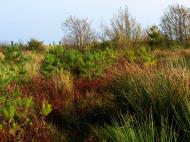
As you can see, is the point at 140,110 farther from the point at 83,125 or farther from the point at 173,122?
the point at 83,125

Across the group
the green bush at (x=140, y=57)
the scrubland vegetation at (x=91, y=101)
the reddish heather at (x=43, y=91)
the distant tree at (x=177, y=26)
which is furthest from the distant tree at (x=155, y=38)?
the reddish heather at (x=43, y=91)

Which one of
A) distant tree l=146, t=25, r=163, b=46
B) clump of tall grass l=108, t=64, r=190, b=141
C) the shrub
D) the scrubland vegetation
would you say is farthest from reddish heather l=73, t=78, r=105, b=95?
the shrub

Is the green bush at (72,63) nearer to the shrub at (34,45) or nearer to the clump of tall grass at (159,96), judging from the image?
the clump of tall grass at (159,96)

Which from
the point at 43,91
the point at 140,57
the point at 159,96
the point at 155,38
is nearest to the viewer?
the point at 159,96

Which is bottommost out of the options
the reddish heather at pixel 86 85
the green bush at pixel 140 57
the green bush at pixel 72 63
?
the reddish heather at pixel 86 85

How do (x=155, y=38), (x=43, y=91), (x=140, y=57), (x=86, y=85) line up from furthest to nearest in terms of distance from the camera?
(x=155, y=38) < (x=140, y=57) < (x=86, y=85) < (x=43, y=91)

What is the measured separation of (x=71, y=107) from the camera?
988 centimetres

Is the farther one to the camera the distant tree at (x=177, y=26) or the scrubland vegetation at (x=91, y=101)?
the distant tree at (x=177, y=26)

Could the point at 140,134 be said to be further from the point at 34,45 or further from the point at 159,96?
the point at 34,45

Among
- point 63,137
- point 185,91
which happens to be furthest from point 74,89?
point 185,91

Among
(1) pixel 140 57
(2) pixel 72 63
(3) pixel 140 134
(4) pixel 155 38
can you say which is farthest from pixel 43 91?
(4) pixel 155 38

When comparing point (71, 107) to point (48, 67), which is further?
point (48, 67)

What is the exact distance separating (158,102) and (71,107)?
2.66 metres

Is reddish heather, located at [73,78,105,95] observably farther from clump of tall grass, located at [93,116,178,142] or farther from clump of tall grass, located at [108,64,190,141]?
clump of tall grass, located at [93,116,178,142]
